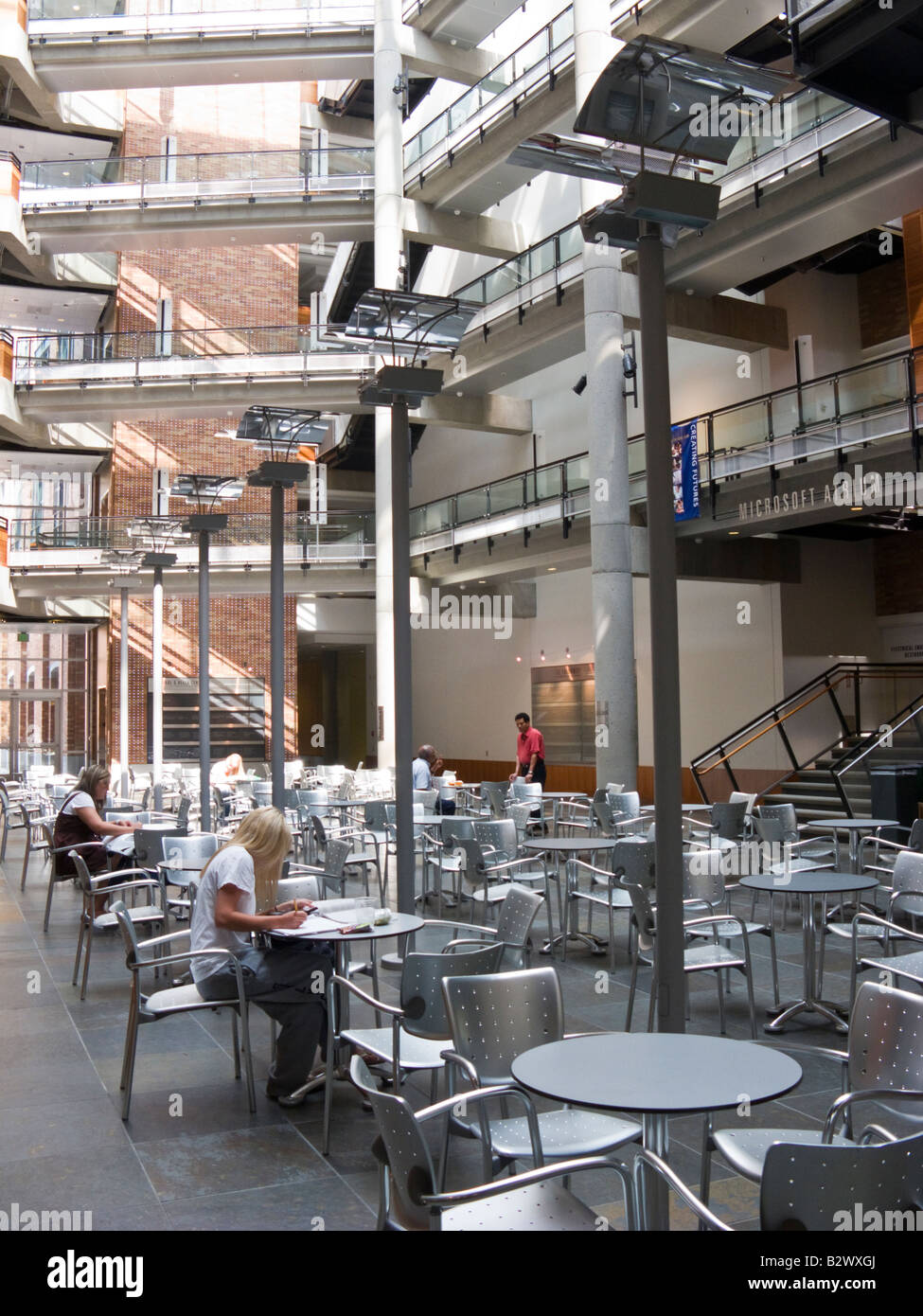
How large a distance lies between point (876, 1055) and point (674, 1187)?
111 centimetres

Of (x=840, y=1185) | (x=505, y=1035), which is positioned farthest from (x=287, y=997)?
(x=840, y=1185)

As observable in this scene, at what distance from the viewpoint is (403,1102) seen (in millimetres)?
2271

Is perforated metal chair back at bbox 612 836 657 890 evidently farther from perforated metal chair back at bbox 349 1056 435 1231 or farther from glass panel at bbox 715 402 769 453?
glass panel at bbox 715 402 769 453

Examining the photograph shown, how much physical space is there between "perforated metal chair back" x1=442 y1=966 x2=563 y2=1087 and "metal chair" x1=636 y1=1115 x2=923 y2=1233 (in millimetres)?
1250

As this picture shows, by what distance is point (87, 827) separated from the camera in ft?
26.0

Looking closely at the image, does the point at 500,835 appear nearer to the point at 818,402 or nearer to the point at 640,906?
the point at 640,906

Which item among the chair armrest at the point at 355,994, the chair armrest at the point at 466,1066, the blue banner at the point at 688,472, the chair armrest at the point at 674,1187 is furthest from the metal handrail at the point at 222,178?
the chair armrest at the point at 674,1187

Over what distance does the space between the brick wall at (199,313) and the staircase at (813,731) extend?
10.8m

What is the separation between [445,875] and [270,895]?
20.3 feet

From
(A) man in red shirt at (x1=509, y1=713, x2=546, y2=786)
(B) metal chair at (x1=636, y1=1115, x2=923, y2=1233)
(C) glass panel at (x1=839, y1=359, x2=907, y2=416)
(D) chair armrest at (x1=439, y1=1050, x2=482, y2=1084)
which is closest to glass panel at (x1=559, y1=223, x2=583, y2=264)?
(C) glass panel at (x1=839, y1=359, x2=907, y2=416)

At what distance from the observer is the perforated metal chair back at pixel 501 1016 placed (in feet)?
10.8

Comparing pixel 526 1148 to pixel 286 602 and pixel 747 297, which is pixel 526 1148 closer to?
pixel 747 297

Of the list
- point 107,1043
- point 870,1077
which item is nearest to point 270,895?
point 107,1043

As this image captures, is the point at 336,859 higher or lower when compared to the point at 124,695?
lower
